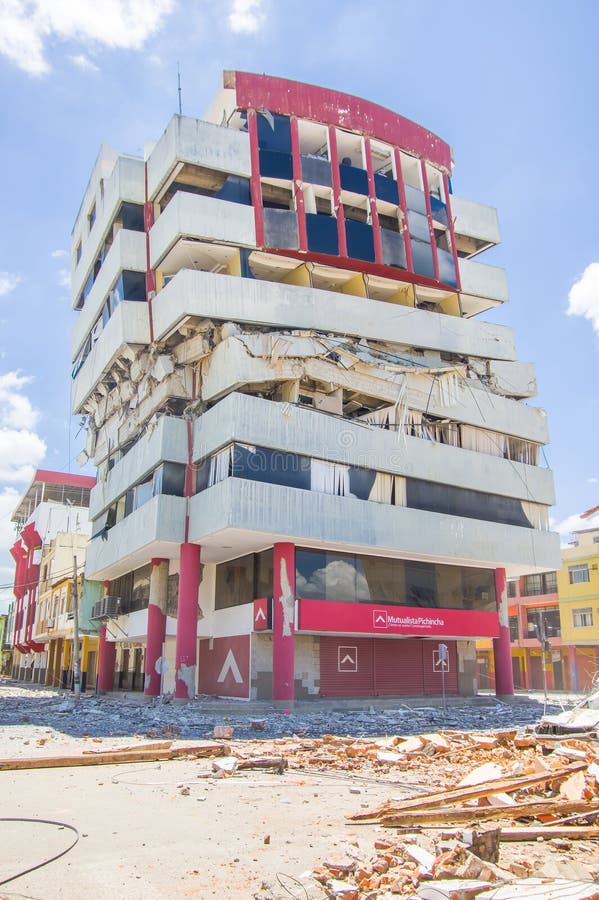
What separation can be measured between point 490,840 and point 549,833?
1.21 meters

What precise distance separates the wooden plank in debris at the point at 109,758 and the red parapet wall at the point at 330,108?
29.5m

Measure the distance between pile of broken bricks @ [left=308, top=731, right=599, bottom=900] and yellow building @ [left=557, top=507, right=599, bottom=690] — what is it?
43.7m

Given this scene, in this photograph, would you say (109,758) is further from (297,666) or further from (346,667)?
(346,667)

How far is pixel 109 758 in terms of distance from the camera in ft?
41.4

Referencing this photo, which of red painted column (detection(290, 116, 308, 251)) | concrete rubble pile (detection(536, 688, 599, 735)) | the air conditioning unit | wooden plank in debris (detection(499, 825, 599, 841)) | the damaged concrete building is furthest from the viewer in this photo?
the air conditioning unit

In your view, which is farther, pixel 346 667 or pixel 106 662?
pixel 106 662

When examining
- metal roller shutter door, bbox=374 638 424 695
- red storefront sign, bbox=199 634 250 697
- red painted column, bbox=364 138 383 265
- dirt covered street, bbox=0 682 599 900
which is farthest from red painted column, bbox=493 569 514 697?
dirt covered street, bbox=0 682 599 900

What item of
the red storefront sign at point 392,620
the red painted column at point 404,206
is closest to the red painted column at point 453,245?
the red painted column at point 404,206

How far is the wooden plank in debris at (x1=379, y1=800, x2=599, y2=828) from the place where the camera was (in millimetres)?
7484

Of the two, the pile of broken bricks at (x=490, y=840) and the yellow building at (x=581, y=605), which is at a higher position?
the yellow building at (x=581, y=605)

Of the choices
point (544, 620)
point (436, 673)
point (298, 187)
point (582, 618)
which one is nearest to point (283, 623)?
point (436, 673)

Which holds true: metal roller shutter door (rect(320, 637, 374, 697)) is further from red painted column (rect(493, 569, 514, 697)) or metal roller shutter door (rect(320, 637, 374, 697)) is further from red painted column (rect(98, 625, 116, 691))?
red painted column (rect(98, 625, 116, 691))

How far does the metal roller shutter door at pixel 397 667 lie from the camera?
31250 millimetres

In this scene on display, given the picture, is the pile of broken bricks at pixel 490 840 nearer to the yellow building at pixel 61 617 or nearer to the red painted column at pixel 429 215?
the red painted column at pixel 429 215
